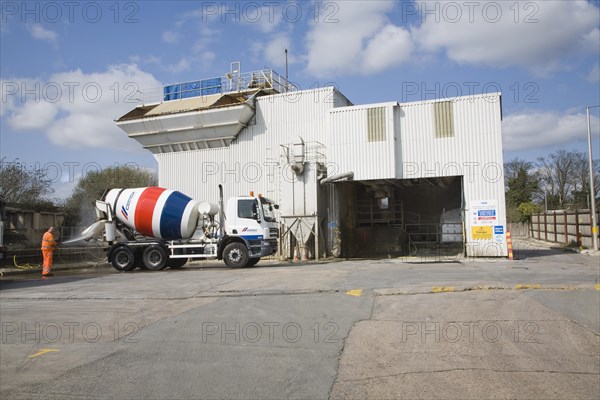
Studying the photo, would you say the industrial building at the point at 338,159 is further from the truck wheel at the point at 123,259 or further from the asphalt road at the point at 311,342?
the asphalt road at the point at 311,342

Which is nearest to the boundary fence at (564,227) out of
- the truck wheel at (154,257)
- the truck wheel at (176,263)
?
the truck wheel at (176,263)

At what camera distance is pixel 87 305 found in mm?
10422

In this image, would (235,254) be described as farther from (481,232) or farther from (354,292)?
(481,232)

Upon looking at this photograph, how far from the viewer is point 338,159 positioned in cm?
2462

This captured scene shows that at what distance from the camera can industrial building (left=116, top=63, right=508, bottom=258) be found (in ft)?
74.6

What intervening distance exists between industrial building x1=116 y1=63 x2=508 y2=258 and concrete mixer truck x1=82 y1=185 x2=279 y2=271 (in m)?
5.48

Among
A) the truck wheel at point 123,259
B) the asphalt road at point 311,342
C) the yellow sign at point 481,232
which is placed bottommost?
the asphalt road at point 311,342

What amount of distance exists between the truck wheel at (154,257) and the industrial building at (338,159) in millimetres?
7073

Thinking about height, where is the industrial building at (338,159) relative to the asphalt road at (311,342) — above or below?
above

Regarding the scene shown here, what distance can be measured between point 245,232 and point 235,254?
98 centimetres

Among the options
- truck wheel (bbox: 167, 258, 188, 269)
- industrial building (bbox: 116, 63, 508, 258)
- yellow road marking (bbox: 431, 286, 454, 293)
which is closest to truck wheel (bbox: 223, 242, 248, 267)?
truck wheel (bbox: 167, 258, 188, 269)

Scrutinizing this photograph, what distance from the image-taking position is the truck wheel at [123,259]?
65.0ft

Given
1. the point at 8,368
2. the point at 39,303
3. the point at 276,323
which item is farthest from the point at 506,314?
the point at 39,303

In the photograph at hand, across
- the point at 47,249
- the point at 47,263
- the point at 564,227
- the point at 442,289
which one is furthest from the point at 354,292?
the point at 564,227
